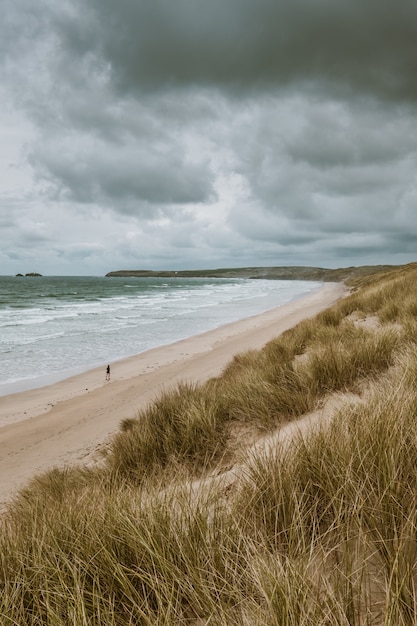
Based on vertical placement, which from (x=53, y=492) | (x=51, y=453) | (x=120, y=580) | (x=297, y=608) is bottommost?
(x=51, y=453)

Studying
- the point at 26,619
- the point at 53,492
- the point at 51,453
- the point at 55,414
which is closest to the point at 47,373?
the point at 55,414

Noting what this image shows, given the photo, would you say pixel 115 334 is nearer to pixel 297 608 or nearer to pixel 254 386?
pixel 254 386

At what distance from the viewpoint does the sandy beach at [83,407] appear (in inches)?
244

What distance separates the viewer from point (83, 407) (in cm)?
900

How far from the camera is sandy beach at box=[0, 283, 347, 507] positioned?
619 centimetres

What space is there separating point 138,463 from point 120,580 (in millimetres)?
2559

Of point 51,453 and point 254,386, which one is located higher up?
point 254,386

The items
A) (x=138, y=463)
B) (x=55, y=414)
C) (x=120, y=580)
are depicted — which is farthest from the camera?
(x=55, y=414)

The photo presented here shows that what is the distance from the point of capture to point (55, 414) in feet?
28.1

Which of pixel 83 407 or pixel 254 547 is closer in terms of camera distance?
pixel 254 547

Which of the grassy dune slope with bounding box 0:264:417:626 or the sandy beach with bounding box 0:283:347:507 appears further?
the sandy beach with bounding box 0:283:347:507

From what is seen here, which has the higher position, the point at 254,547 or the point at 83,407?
the point at 254,547

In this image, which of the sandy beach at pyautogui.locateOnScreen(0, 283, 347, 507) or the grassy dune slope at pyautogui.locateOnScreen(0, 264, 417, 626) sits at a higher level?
the grassy dune slope at pyautogui.locateOnScreen(0, 264, 417, 626)

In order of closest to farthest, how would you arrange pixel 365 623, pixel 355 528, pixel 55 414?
pixel 365 623, pixel 355 528, pixel 55 414
